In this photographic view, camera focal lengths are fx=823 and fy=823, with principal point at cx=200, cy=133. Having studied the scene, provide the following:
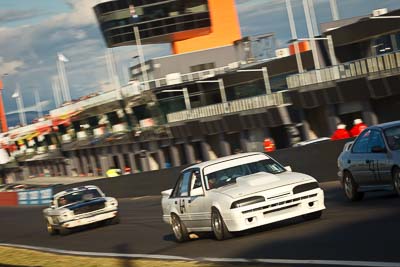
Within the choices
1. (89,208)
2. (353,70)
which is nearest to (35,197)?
(353,70)

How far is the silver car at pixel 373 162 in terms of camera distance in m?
15.0

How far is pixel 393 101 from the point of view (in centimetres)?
4484

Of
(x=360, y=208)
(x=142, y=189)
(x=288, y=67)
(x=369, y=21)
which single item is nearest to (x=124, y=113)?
(x=288, y=67)

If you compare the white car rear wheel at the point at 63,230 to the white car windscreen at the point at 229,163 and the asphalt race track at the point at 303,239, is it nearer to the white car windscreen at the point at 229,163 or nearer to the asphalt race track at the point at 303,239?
the asphalt race track at the point at 303,239

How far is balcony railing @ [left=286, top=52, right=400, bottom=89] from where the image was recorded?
42.1 meters

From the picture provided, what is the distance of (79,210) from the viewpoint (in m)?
23.6

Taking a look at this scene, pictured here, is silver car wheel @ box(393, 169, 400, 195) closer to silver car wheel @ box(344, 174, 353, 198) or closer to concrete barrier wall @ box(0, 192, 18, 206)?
silver car wheel @ box(344, 174, 353, 198)

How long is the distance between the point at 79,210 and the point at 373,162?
1063 cm

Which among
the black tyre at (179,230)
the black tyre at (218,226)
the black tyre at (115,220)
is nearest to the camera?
the black tyre at (218,226)

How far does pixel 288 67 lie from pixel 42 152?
206 ft

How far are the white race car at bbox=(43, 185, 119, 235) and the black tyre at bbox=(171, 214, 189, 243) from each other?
8.59 metres

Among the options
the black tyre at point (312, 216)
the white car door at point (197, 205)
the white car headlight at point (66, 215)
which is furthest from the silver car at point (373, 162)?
the white car headlight at point (66, 215)

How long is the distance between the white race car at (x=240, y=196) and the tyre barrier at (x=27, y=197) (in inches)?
1477

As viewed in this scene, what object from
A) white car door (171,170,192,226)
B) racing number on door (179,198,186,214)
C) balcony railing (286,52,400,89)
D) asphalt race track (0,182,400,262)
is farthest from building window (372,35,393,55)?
racing number on door (179,198,186,214)
